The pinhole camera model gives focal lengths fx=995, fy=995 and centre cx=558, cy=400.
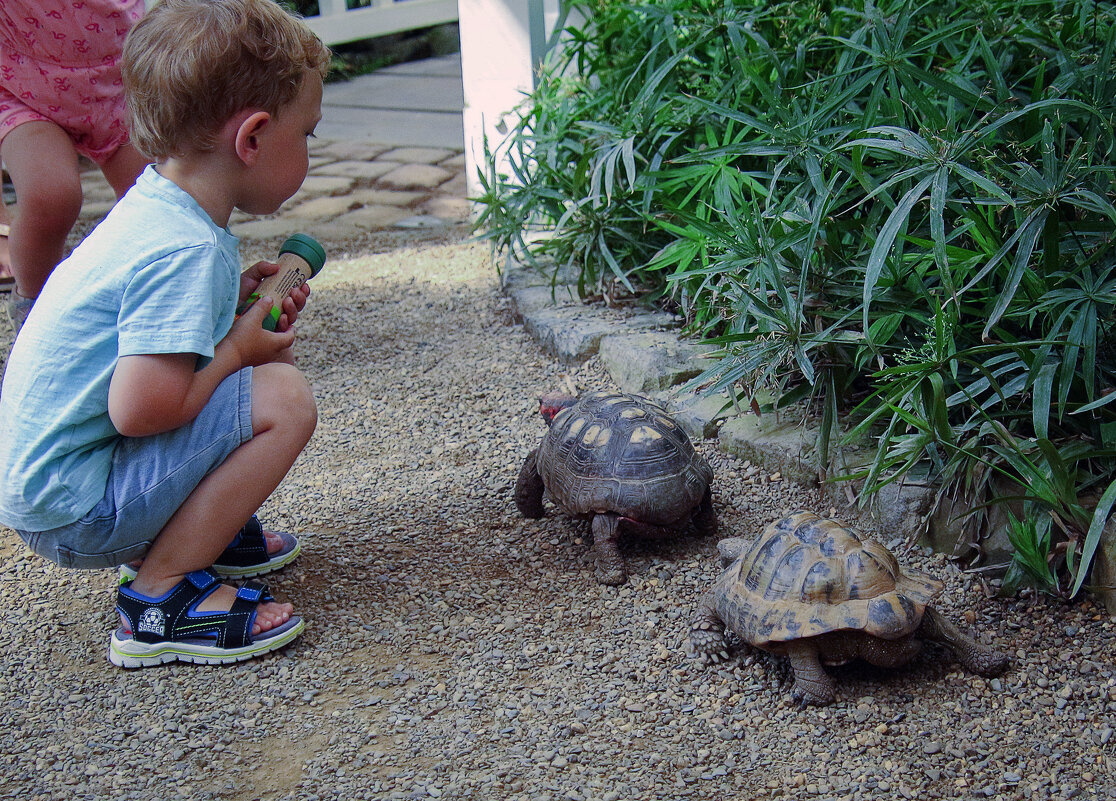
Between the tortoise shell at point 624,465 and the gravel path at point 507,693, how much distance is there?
16 cm

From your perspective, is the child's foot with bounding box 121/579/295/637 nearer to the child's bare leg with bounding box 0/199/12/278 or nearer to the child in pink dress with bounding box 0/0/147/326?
the child in pink dress with bounding box 0/0/147/326

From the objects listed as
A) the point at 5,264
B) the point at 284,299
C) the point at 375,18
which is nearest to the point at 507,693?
the point at 284,299

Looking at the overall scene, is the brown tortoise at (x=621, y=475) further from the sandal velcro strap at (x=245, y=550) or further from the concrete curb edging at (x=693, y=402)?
the sandal velcro strap at (x=245, y=550)

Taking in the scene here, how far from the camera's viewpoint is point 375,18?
28.8 ft

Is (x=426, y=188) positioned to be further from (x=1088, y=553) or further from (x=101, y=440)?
(x=1088, y=553)

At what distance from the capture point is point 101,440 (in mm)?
1917

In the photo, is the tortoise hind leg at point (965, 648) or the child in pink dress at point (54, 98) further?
the child in pink dress at point (54, 98)

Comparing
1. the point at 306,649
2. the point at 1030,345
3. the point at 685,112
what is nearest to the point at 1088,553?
the point at 1030,345

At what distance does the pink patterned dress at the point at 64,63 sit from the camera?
296 centimetres

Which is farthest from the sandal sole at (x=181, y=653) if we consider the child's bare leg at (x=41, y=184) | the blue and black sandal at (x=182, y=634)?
the child's bare leg at (x=41, y=184)

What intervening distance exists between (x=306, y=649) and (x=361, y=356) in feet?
5.75

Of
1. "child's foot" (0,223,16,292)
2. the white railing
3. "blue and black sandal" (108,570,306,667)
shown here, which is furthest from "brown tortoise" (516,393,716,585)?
the white railing

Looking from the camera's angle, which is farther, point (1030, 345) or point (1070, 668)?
point (1030, 345)

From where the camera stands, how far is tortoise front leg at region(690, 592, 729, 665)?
1.97 m
